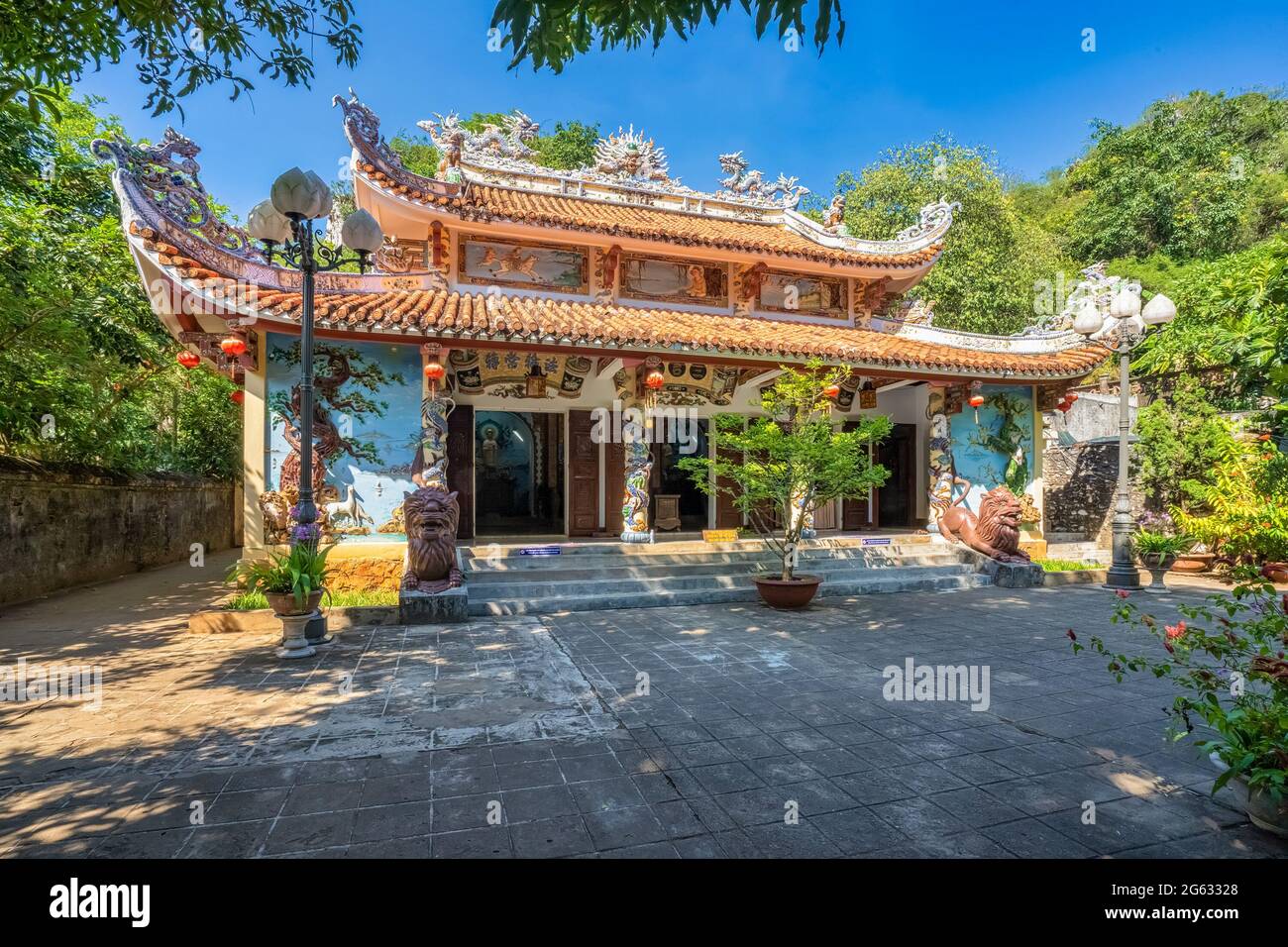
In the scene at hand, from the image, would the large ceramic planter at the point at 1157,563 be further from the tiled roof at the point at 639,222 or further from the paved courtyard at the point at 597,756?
the tiled roof at the point at 639,222

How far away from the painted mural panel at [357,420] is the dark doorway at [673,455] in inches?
166

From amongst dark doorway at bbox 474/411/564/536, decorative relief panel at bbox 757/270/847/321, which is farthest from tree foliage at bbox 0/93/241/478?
decorative relief panel at bbox 757/270/847/321

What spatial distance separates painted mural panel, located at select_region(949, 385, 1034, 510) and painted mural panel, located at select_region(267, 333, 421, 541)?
9.30 metres

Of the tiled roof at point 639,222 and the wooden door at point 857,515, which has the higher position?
the tiled roof at point 639,222

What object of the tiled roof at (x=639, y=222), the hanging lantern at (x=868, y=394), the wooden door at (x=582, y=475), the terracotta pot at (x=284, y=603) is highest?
the tiled roof at (x=639, y=222)

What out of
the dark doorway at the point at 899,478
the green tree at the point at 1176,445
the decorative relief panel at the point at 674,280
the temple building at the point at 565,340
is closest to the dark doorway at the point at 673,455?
the temple building at the point at 565,340

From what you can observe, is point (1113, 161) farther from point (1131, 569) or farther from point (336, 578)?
point (336, 578)

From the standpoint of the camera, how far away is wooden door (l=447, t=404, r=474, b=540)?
9.69 metres

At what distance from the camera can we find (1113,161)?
20625mm

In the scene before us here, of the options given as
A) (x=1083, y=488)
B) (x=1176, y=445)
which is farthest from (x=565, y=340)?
(x=1083, y=488)

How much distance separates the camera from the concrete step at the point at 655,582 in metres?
7.49
